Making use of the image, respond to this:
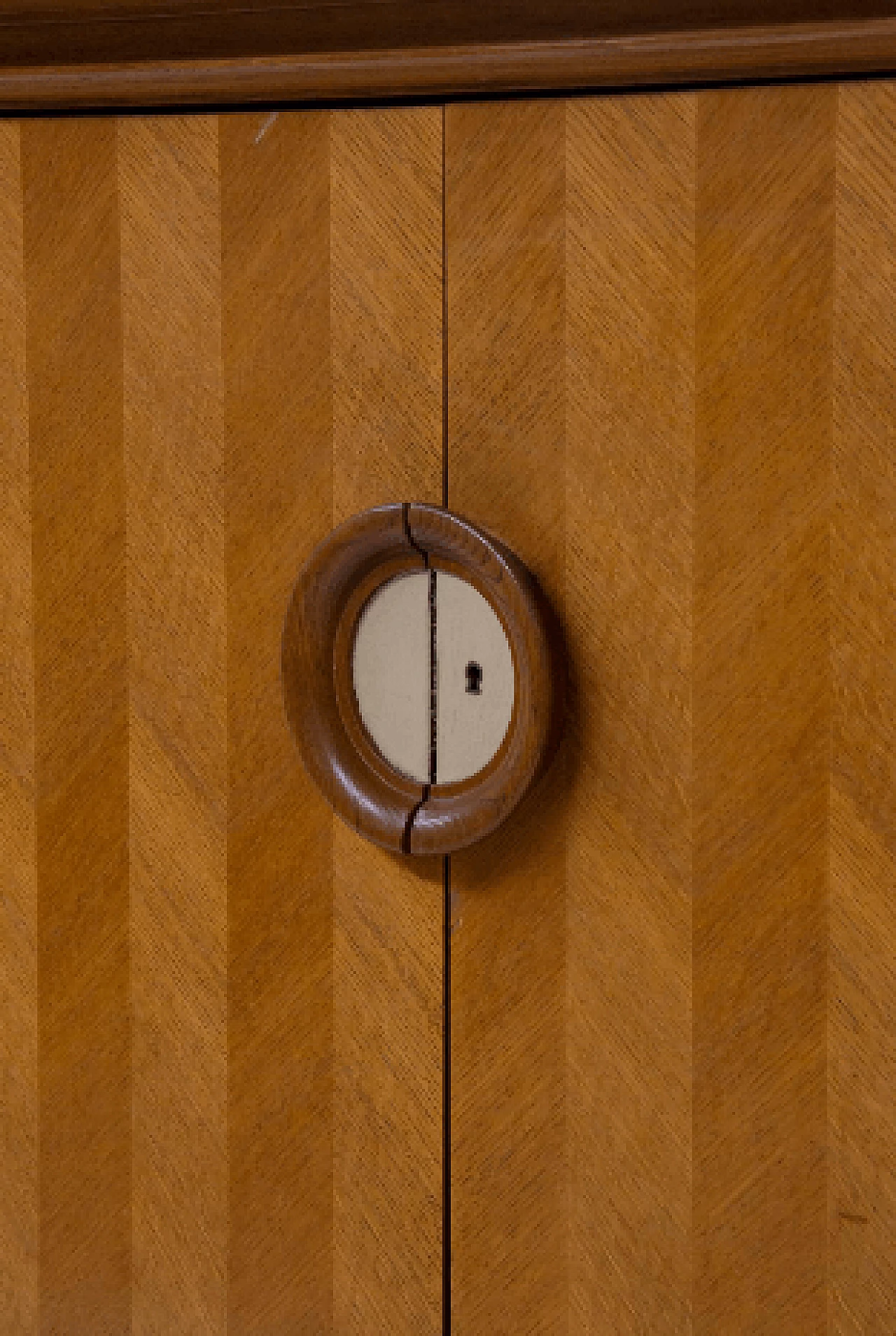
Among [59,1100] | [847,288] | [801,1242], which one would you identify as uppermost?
[847,288]

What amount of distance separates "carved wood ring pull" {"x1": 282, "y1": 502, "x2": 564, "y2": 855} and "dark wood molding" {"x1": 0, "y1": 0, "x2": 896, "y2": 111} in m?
0.19

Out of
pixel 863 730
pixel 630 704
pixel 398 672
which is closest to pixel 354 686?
pixel 398 672

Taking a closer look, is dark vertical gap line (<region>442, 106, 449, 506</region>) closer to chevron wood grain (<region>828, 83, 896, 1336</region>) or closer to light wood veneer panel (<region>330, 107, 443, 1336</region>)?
light wood veneer panel (<region>330, 107, 443, 1336</region>)

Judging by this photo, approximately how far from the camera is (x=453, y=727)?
0.63 metres

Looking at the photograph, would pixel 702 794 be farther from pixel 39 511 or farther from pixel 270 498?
pixel 39 511

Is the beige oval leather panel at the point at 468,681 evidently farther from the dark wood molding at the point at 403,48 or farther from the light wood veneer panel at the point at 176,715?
the dark wood molding at the point at 403,48

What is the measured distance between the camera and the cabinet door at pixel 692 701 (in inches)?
22.7

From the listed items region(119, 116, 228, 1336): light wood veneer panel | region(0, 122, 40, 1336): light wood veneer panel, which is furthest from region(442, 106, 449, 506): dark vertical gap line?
region(0, 122, 40, 1336): light wood veneer panel

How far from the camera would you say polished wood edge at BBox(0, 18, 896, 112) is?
0.55 meters

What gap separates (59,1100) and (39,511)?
0.30m

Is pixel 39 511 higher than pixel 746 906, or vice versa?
pixel 39 511

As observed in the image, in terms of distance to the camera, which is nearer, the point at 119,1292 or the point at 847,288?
the point at 847,288

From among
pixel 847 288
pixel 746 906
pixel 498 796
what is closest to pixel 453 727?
pixel 498 796

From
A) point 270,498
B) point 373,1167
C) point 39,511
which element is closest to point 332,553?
point 270,498
